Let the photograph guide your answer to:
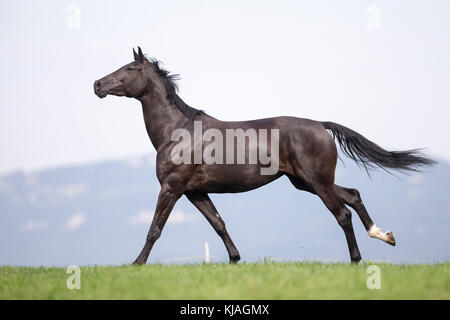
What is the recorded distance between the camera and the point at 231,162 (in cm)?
822

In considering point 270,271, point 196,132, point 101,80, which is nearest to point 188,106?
point 196,132

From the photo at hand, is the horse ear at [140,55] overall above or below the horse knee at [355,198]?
above

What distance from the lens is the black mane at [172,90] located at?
862 cm

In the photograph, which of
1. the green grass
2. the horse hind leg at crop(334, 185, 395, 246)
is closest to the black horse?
the horse hind leg at crop(334, 185, 395, 246)

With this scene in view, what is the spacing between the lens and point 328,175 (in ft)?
27.0

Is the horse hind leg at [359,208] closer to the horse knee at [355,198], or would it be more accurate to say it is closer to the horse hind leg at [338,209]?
the horse knee at [355,198]

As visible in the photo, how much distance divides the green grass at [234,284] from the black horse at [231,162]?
39.8 inches

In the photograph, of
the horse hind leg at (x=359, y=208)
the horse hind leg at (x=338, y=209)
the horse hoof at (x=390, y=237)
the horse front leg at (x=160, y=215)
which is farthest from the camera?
the horse hind leg at (x=359, y=208)

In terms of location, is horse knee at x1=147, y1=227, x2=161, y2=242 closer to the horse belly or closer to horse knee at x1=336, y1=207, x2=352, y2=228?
the horse belly

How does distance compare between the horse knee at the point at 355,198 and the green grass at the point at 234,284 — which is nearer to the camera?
the green grass at the point at 234,284

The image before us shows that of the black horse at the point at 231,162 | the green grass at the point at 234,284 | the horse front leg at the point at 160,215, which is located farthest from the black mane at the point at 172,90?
the green grass at the point at 234,284
